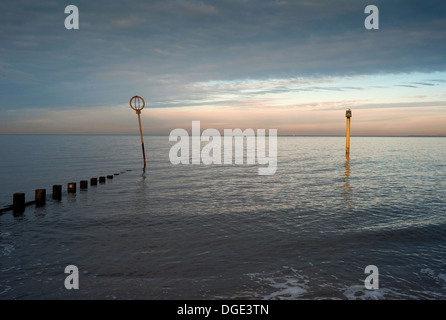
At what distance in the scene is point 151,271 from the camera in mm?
8375

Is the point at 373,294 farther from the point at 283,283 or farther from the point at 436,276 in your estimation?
the point at 436,276

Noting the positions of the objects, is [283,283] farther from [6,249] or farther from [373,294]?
[6,249]

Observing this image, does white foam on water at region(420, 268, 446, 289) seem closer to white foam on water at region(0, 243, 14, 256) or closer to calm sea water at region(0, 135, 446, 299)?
calm sea water at region(0, 135, 446, 299)

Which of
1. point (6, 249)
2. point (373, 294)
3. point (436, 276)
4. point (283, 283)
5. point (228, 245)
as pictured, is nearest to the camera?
point (373, 294)

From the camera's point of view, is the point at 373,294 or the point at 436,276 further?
the point at 436,276

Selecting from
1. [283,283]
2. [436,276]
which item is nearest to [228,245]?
[283,283]

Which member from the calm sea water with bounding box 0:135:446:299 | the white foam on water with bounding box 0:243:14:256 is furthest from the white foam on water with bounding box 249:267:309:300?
the white foam on water with bounding box 0:243:14:256

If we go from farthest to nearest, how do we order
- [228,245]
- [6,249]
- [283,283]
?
[228,245]
[6,249]
[283,283]

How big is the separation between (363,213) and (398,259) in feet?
19.8

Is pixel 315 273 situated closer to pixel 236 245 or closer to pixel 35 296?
pixel 236 245

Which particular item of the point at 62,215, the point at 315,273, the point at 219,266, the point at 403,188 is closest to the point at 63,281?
the point at 219,266

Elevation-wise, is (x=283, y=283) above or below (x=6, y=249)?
below

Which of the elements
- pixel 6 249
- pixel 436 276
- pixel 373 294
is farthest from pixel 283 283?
pixel 6 249

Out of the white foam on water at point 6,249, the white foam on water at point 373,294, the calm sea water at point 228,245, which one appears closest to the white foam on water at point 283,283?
the calm sea water at point 228,245
